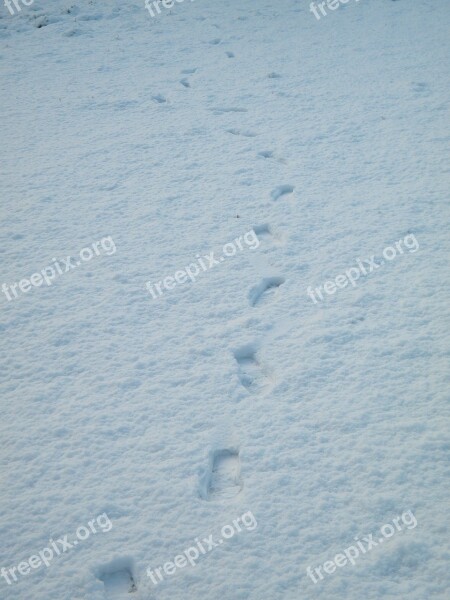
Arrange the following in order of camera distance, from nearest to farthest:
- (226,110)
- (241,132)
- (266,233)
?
1. (266,233)
2. (241,132)
3. (226,110)

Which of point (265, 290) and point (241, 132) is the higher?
point (241, 132)

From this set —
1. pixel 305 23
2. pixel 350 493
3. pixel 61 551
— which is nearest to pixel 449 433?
pixel 350 493

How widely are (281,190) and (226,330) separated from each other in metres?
1.27

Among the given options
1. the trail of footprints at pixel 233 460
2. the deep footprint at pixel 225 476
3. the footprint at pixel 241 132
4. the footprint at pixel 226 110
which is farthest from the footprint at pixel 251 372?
the footprint at pixel 226 110

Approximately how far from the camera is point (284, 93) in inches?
181

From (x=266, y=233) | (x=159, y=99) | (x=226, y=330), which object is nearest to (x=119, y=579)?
(x=226, y=330)

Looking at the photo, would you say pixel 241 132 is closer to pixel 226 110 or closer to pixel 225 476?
pixel 226 110

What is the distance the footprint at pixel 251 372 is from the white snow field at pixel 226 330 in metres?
0.01

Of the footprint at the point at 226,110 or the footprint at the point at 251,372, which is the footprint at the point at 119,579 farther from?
the footprint at the point at 226,110

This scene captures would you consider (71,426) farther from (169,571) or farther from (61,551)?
(169,571)

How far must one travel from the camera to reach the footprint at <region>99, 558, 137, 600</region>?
1822 millimetres

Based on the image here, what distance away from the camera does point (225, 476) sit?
83.5 inches

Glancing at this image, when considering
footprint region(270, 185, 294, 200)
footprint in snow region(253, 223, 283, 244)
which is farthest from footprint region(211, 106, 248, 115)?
footprint in snow region(253, 223, 283, 244)

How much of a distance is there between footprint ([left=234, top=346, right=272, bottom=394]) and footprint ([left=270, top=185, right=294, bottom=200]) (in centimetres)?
130
